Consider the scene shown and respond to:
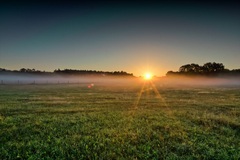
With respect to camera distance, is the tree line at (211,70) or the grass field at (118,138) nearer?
the grass field at (118,138)

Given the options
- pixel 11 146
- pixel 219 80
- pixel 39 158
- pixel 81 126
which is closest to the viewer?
pixel 39 158

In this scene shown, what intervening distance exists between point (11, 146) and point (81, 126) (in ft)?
14.8

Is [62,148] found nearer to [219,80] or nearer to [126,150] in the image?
[126,150]

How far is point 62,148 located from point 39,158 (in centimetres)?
121

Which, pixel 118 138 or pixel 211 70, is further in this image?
pixel 211 70

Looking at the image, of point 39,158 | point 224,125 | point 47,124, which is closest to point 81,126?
point 47,124

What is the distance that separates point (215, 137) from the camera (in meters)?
10.9

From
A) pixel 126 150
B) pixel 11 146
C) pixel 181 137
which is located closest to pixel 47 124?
pixel 11 146

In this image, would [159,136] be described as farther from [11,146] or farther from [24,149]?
[11,146]

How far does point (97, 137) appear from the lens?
35.0 ft

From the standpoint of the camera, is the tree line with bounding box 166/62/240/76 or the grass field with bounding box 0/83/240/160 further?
the tree line with bounding box 166/62/240/76

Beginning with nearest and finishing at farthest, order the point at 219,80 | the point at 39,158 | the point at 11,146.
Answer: the point at 39,158 → the point at 11,146 → the point at 219,80

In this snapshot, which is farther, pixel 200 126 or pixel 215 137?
pixel 200 126

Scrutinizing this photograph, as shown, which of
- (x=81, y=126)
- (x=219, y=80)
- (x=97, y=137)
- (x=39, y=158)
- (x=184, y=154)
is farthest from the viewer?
(x=219, y=80)
